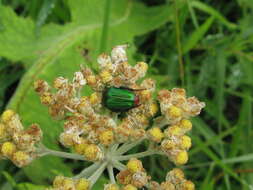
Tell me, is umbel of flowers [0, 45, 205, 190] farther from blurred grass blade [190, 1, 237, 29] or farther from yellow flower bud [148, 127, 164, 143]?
blurred grass blade [190, 1, 237, 29]

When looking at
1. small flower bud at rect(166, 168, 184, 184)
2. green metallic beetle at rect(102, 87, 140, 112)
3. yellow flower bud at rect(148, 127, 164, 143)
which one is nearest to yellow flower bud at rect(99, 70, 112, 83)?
green metallic beetle at rect(102, 87, 140, 112)

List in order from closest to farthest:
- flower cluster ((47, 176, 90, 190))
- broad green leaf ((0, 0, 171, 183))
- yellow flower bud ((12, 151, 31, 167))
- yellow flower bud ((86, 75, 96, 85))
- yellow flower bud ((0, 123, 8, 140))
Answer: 1. flower cluster ((47, 176, 90, 190))
2. yellow flower bud ((12, 151, 31, 167))
3. yellow flower bud ((0, 123, 8, 140))
4. yellow flower bud ((86, 75, 96, 85))
5. broad green leaf ((0, 0, 171, 183))

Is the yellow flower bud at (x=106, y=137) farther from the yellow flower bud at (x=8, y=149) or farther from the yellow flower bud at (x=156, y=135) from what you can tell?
the yellow flower bud at (x=8, y=149)

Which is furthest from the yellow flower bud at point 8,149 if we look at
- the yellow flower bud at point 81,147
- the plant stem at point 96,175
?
the plant stem at point 96,175

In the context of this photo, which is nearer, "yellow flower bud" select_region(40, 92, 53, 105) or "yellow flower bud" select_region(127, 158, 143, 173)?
"yellow flower bud" select_region(127, 158, 143, 173)

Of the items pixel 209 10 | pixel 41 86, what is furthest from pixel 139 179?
pixel 209 10

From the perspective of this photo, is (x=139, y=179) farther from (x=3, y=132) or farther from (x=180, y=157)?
(x=3, y=132)
